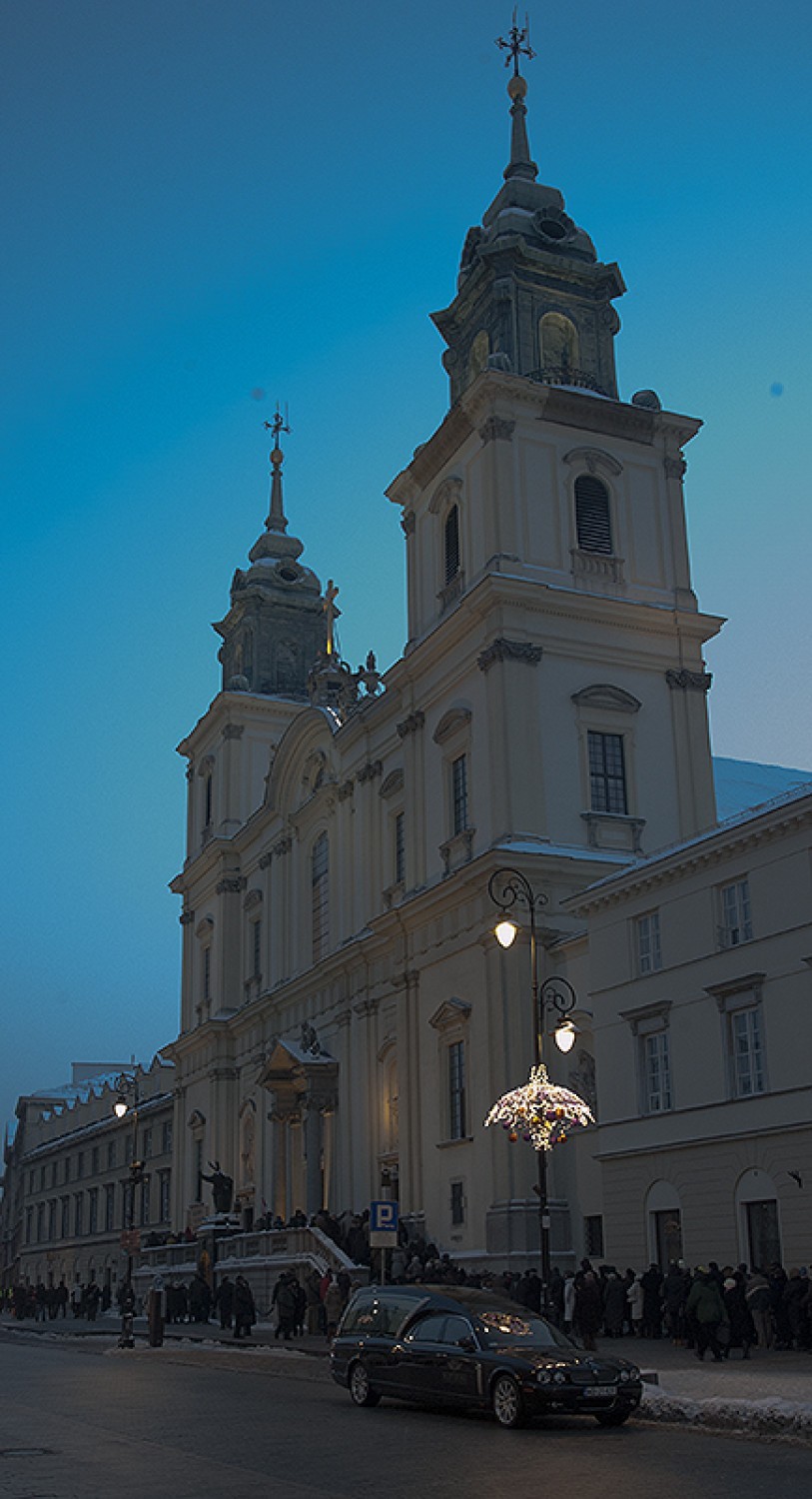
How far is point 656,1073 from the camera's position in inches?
1174

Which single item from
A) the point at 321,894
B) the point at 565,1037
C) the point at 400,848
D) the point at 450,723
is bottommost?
the point at 565,1037

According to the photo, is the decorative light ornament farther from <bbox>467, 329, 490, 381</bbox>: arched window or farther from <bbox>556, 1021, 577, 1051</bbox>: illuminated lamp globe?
<bbox>467, 329, 490, 381</bbox>: arched window

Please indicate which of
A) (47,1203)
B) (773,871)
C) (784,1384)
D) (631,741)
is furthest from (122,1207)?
(784,1384)

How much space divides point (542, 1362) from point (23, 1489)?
603cm

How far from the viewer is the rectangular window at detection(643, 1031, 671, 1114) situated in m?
29.4

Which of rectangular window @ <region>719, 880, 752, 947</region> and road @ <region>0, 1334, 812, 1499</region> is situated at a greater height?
rectangular window @ <region>719, 880, 752, 947</region>

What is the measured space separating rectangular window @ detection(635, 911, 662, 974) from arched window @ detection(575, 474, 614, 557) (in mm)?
13582

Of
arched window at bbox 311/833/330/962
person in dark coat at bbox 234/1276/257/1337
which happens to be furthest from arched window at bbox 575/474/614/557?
person in dark coat at bbox 234/1276/257/1337

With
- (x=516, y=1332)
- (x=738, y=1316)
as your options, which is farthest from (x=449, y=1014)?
(x=516, y=1332)

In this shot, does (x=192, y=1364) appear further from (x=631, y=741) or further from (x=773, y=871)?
(x=631, y=741)

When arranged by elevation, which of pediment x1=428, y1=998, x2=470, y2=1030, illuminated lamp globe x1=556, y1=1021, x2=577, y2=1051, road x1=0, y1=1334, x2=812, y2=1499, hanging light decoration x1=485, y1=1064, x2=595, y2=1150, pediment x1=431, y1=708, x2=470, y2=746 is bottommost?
road x1=0, y1=1334, x2=812, y2=1499

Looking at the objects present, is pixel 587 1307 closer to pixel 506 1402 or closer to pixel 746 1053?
pixel 746 1053

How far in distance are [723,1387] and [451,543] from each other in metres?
28.6

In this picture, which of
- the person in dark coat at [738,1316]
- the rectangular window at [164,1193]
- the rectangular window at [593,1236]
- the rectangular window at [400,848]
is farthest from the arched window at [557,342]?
the rectangular window at [164,1193]
